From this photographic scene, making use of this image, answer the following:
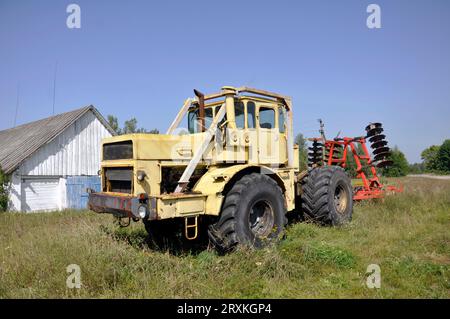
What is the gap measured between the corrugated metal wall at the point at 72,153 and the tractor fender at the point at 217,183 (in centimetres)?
1424

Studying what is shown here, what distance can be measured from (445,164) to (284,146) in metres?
62.6

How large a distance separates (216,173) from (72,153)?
15.3 m

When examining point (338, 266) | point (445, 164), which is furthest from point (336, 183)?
point (445, 164)

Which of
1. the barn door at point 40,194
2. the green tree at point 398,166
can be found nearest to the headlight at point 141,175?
the barn door at point 40,194

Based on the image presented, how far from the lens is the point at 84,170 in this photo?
1917cm

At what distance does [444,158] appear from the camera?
59.5 metres

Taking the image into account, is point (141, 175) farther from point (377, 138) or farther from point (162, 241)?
point (377, 138)

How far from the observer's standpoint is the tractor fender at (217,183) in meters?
5.53

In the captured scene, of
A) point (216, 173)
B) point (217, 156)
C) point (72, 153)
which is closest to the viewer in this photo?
point (216, 173)

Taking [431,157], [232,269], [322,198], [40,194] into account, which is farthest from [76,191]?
[431,157]

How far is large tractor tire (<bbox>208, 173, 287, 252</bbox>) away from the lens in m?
5.55

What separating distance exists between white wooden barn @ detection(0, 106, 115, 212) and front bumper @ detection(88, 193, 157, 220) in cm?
1263
